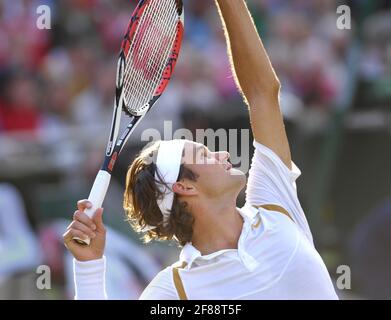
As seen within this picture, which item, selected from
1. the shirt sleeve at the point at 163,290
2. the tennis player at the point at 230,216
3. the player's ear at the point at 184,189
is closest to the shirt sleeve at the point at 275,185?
the tennis player at the point at 230,216

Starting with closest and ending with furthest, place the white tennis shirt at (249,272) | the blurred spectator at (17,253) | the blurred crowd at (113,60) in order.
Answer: the white tennis shirt at (249,272) → the blurred spectator at (17,253) → the blurred crowd at (113,60)

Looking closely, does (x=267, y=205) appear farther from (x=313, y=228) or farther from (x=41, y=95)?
(x=41, y=95)

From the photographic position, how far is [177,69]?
979 cm

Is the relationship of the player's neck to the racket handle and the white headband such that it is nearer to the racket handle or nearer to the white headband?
the white headband

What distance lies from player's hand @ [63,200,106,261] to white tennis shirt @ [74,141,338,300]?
0.04m

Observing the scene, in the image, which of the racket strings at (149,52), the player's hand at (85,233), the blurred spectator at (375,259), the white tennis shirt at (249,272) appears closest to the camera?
the player's hand at (85,233)

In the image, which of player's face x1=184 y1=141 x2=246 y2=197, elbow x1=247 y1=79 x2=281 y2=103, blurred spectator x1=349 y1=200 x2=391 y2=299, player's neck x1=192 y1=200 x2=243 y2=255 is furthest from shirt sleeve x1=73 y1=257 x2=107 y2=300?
blurred spectator x1=349 y1=200 x2=391 y2=299

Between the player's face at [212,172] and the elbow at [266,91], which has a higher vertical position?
the elbow at [266,91]

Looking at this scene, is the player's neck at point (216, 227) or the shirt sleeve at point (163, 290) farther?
the player's neck at point (216, 227)

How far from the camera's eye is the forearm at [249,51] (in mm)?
4625

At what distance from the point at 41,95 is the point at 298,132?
263cm

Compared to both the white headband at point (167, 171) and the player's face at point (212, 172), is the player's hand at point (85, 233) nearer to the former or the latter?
the white headband at point (167, 171)

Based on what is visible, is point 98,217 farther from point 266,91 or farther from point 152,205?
point 266,91

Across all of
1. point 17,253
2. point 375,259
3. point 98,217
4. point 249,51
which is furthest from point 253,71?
point 17,253
